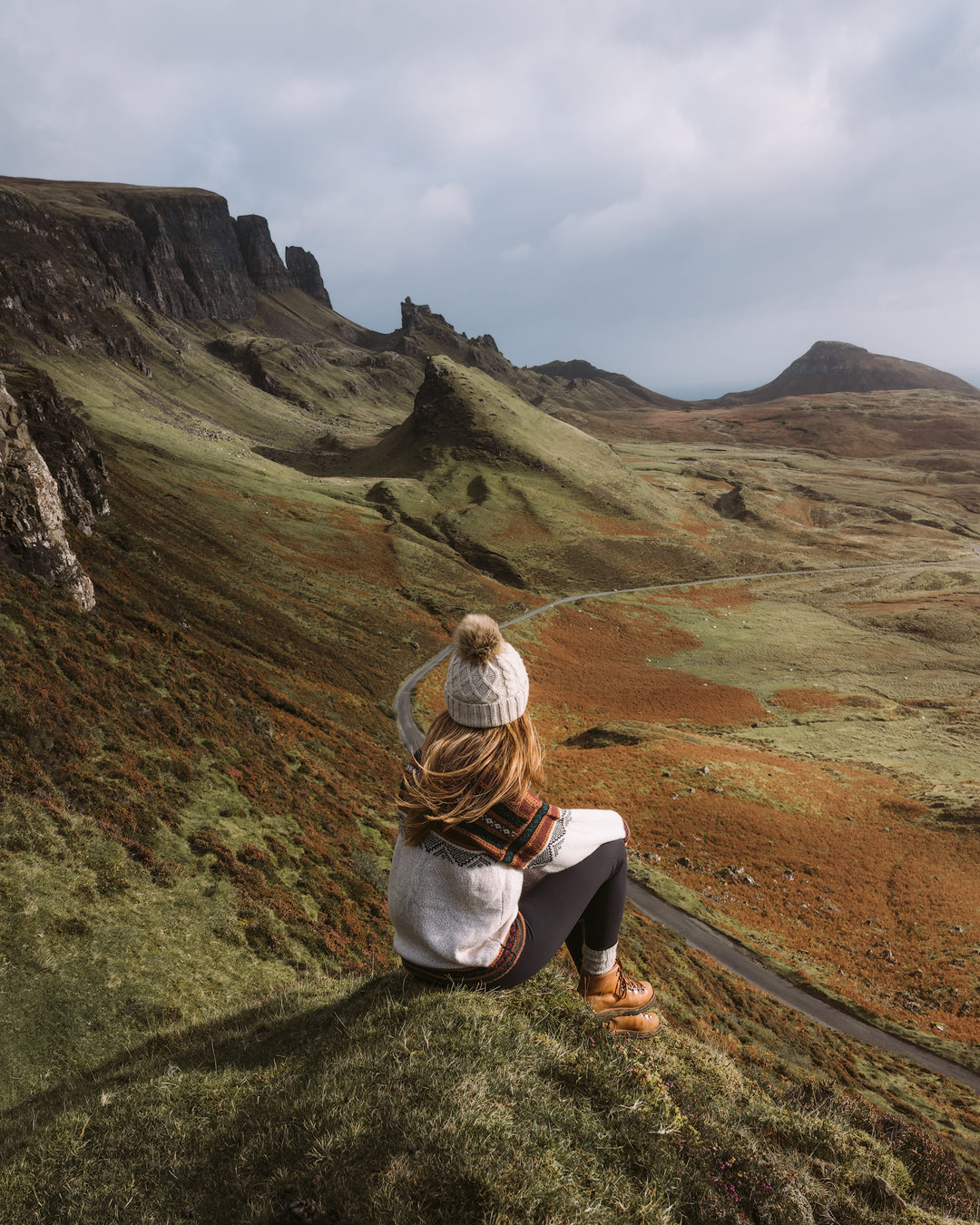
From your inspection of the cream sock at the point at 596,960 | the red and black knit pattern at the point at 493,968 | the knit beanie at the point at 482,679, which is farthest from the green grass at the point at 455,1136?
the knit beanie at the point at 482,679

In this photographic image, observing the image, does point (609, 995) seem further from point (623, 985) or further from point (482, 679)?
point (482, 679)

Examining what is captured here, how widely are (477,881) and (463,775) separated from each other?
2.77 feet

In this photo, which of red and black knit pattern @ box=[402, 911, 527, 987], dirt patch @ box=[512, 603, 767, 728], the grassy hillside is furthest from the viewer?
dirt patch @ box=[512, 603, 767, 728]

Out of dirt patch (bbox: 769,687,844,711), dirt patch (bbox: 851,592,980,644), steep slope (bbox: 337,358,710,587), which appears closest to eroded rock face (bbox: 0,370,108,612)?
dirt patch (bbox: 769,687,844,711)

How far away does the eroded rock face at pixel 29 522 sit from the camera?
21031 millimetres

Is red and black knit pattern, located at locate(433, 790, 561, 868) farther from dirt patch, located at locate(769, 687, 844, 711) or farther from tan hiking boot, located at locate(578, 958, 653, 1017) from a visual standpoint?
dirt patch, located at locate(769, 687, 844, 711)

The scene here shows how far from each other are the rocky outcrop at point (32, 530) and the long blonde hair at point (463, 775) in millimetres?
21986

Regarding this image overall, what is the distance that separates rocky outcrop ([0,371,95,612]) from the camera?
21.0 metres

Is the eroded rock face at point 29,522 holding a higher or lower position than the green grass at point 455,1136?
higher

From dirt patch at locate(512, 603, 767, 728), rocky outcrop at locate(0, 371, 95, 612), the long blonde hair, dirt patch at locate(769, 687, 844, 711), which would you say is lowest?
dirt patch at locate(769, 687, 844, 711)

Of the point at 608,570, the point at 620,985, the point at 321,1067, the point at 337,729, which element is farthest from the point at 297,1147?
the point at 608,570

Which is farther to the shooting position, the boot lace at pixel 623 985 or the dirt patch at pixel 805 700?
the dirt patch at pixel 805 700

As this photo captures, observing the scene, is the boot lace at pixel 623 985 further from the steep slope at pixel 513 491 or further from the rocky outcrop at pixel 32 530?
the steep slope at pixel 513 491

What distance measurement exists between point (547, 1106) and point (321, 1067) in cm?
187
